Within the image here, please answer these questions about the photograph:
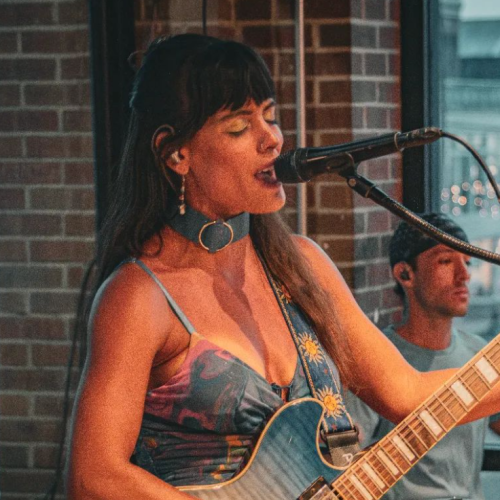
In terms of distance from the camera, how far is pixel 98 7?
3.30 m

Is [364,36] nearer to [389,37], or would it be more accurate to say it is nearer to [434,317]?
[389,37]

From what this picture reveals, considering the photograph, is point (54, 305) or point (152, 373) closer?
point (152, 373)

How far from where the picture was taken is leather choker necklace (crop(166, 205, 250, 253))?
1.96m

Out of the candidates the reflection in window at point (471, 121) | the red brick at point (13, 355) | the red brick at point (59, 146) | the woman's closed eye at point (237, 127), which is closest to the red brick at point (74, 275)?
the red brick at point (13, 355)

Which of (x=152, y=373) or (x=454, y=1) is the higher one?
(x=454, y=1)

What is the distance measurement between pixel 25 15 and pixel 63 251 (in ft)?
2.52

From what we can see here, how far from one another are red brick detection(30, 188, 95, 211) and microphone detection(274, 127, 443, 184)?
1745 mm

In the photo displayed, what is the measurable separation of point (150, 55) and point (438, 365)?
1.56 meters

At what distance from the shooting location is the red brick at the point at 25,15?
333cm

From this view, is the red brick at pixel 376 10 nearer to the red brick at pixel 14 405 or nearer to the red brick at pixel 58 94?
the red brick at pixel 58 94

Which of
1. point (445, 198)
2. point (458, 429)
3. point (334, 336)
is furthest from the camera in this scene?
point (445, 198)

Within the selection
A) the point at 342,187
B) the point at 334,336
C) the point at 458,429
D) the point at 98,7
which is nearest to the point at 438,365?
the point at 458,429

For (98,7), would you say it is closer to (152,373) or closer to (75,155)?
(75,155)

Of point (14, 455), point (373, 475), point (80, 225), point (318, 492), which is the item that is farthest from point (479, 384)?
point (14, 455)
